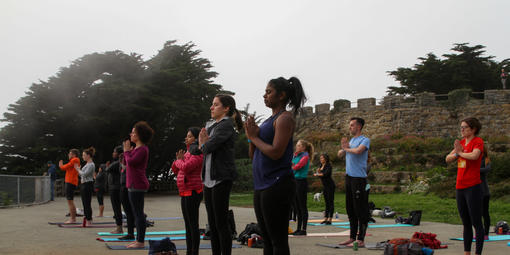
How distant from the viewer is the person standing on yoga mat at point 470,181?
6.25 meters

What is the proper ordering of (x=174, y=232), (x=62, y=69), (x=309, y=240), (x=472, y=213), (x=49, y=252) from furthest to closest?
(x=62, y=69), (x=174, y=232), (x=309, y=240), (x=49, y=252), (x=472, y=213)

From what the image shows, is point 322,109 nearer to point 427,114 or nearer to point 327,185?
point 427,114

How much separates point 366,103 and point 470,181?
32.9 metres

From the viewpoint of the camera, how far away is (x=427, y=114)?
1410 inches

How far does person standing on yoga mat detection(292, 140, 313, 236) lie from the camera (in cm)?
963

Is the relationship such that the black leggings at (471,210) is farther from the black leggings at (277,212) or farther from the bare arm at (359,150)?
the black leggings at (277,212)

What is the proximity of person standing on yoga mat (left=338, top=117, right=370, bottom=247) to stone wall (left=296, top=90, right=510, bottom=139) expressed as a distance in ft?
82.2

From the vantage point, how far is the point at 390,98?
125 feet

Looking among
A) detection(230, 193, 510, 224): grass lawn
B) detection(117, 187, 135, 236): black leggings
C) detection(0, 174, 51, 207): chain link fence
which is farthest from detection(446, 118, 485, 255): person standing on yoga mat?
detection(0, 174, 51, 207): chain link fence

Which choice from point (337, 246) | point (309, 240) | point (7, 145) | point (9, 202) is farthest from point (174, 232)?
point (7, 145)

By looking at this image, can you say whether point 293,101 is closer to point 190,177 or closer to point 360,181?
point 190,177

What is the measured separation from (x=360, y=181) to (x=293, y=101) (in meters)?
3.40

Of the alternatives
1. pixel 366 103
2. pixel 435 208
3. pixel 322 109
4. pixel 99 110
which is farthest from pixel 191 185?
pixel 322 109

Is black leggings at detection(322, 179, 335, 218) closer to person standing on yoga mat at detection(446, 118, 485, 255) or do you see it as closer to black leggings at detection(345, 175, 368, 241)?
black leggings at detection(345, 175, 368, 241)
